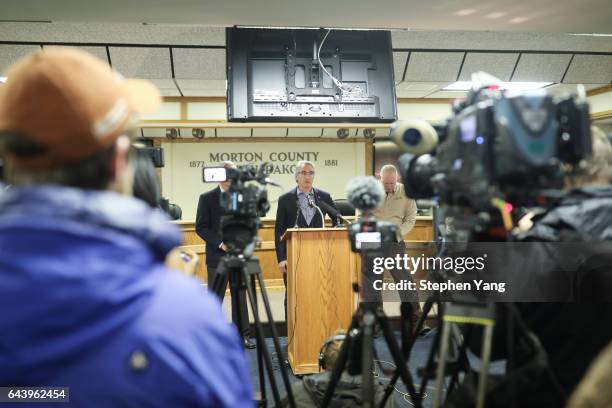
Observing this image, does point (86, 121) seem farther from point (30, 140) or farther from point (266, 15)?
point (266, 15)

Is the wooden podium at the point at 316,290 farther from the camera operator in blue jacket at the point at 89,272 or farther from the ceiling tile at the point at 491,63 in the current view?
the ceiling tile at the point at 491,63

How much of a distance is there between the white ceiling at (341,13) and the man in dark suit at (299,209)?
112 centimetres

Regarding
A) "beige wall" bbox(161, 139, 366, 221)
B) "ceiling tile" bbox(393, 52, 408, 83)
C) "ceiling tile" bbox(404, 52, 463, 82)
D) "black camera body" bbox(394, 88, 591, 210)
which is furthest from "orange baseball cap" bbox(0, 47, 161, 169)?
"beige wall" bbox(161, 139, 366, 221)

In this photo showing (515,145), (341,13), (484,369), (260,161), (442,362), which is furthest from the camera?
(260,161)

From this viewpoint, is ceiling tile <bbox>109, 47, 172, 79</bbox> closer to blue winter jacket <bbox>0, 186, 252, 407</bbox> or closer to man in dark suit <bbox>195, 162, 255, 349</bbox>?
man in dark suit <bbox>195, 162, 255, 349</bbox>

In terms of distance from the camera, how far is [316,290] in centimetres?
335

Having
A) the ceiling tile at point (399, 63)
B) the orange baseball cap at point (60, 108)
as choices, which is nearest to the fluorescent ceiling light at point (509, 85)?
the ceiling tile at point (399, 63)

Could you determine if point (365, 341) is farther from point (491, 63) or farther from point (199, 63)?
point (491, 63)

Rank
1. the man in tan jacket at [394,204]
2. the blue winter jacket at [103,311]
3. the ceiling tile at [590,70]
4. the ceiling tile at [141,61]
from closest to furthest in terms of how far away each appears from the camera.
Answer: the blue winter jacket at [103,311] < the man in tan jacket at [394,204] < the ceiling tile at [141,61] < the ceiling tile at [590,70]

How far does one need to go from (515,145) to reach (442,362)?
70 cm

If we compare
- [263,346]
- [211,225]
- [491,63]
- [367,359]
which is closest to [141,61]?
[211,225]

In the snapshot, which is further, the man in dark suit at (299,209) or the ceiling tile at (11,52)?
the ceiling tile at (11,52)

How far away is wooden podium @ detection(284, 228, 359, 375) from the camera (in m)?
3.34

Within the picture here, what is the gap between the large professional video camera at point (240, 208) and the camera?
7.31ft
